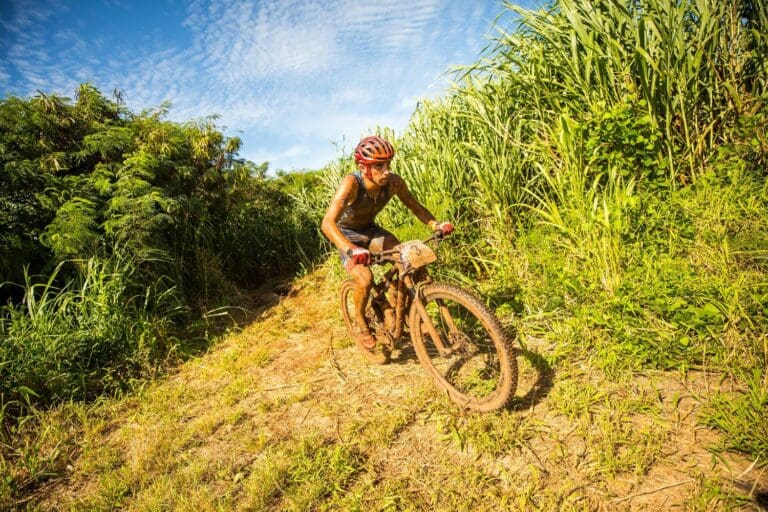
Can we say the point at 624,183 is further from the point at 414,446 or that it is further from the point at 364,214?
the point at 414,446

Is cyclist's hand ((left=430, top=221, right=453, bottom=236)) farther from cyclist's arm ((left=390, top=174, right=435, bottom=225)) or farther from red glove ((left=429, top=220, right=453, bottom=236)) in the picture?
cyclist's arm ((left=390, top=174, right=435, bottom=225))

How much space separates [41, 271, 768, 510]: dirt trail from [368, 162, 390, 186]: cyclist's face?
6.03 feet

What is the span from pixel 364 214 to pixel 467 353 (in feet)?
5.07

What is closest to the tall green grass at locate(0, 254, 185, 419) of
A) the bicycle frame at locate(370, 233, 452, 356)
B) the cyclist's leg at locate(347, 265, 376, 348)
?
the cyclist's leg at locate(347, 265, 376, 348)

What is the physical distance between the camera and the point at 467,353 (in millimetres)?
2871

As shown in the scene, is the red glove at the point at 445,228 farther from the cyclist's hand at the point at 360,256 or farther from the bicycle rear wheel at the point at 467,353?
the cyclist's hand at the point at 360,256

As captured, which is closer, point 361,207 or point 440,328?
point 361,207

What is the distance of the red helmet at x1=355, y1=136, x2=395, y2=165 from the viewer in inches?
121

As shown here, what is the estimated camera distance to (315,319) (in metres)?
5.22

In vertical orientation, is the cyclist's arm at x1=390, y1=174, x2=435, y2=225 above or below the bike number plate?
above

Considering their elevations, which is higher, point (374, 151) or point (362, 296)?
point (374, 151)

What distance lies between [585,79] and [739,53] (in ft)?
4.89

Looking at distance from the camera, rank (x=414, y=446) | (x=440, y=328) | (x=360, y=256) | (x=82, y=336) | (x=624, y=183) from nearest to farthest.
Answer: (x=414, y=446)
(x=360, y=256)
(x=440, y=328)
(x=624, y=183)
(x=82, y=336)

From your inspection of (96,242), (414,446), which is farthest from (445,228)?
(96,242)
